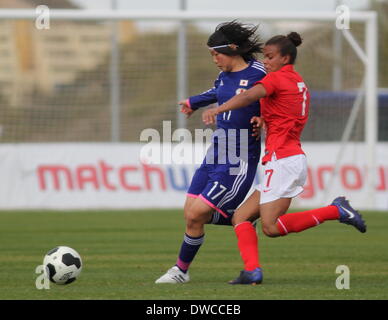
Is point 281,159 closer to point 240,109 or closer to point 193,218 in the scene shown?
point 240,109

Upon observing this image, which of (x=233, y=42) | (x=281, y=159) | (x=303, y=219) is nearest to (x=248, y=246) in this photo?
(x=303, y=219)

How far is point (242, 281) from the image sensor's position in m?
8.33

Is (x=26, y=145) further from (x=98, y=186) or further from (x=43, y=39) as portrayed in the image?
(x=43, y=39)

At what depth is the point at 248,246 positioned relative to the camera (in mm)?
8398

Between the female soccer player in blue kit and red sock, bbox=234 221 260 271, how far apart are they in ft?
0.96

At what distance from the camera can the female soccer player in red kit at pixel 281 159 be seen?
27.0 ft

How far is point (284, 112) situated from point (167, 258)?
332 centimetres

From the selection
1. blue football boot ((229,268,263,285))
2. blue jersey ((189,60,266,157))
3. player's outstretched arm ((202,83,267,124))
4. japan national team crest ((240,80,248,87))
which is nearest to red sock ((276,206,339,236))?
blue football boot ((229,268,263,285))

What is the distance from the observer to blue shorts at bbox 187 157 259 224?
8508mm

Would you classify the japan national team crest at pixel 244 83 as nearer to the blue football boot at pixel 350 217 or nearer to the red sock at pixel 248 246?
the red sock at pixel 248 246

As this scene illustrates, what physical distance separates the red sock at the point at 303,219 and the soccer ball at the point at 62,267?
180 cm

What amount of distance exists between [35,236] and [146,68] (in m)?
8.40

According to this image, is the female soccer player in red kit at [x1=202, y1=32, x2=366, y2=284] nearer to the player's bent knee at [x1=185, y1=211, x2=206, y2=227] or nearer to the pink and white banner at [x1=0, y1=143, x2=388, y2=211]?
the player's bent knee at [x1=185, y1=211, x2=206, y2=227]
